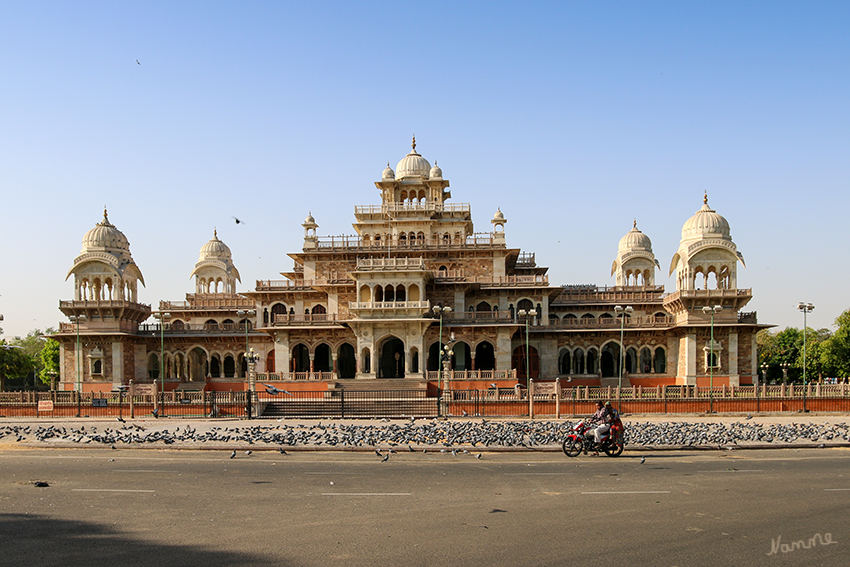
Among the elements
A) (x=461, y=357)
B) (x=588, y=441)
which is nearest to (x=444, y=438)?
(x=588, y=441)

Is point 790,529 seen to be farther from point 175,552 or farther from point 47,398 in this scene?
point 47,398

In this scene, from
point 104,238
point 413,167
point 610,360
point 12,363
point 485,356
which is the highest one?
point 413,167

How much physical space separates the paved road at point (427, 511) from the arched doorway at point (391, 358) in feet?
108

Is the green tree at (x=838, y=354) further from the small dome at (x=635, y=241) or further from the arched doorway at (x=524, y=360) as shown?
the arched doorway at (x=524, y=360)

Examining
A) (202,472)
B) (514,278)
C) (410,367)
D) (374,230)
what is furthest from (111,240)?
(202,472)

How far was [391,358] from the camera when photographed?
174ft

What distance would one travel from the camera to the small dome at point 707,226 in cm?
5181

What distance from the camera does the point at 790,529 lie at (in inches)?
430

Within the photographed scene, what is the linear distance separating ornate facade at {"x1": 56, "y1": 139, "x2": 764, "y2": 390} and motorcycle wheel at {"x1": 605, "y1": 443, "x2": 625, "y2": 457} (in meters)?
24.3

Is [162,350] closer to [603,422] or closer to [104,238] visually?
[104,238]

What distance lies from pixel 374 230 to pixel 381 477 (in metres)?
40.8

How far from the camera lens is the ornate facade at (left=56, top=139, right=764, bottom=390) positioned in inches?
1908

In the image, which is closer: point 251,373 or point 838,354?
point 251,373

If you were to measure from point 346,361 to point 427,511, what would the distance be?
141 feet
